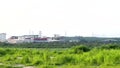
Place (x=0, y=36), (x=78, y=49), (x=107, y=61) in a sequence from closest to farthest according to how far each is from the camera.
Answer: (x=107, y=61) < (x=78, y=49) < (x=0, y=36)

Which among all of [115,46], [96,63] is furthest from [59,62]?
[115,46]

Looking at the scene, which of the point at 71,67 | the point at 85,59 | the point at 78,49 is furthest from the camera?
the point at 78,49

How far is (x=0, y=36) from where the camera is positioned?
118 metres

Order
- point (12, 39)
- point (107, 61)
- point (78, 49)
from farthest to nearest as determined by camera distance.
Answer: point (12, 39) → point (78, 49) → point (107, 61)

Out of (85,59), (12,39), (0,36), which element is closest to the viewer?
(85,59)

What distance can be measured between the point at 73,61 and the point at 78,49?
9.59 metres

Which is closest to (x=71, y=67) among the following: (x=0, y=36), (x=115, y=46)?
(x=115, y=46)

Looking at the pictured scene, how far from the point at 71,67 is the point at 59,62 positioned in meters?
3.11

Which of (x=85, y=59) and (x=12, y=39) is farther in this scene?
(x=12, y=39)

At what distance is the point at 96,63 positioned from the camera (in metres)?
17.6

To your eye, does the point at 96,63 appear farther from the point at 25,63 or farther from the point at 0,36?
the point at 0,36

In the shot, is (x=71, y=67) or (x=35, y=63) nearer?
(x=71, y=67)

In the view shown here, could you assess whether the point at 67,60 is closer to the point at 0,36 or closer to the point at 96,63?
the point at 96,63

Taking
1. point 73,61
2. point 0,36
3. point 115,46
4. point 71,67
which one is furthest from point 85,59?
point 0,36
